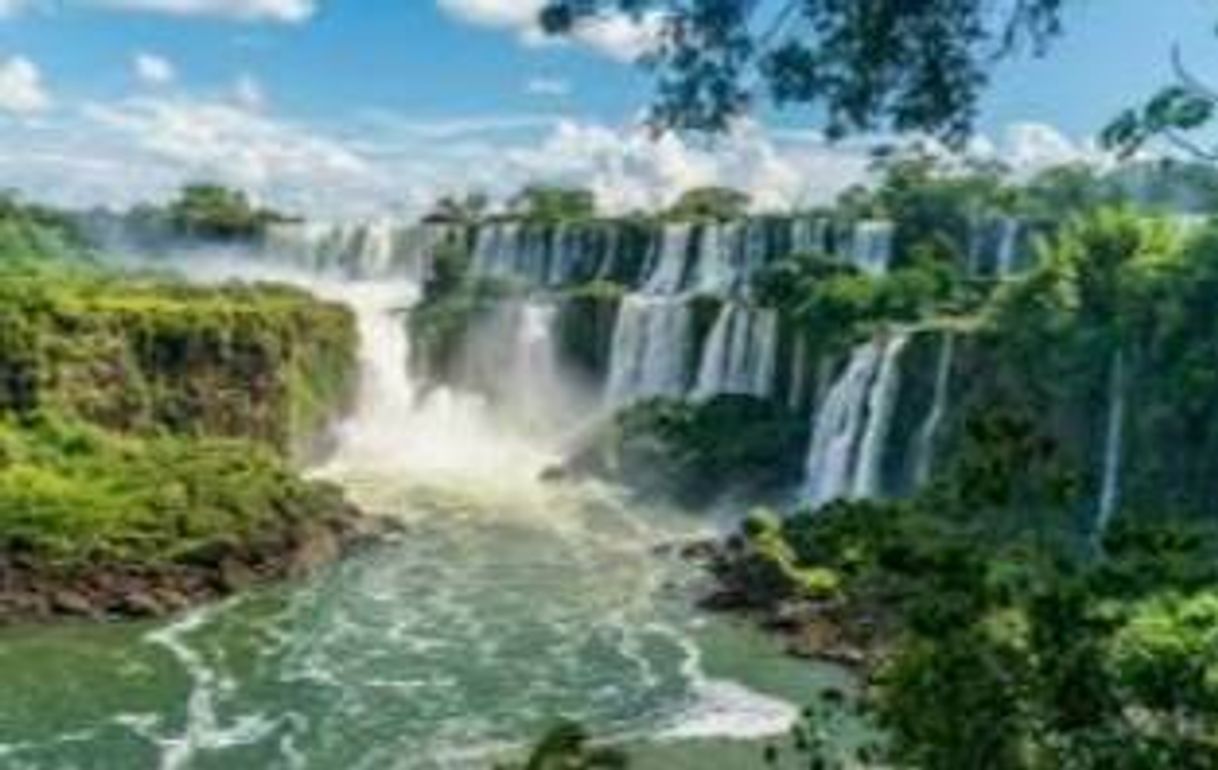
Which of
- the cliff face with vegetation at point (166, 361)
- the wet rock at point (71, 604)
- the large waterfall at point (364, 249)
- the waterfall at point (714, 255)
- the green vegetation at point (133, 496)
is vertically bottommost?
the wet rock at point (71, 604)

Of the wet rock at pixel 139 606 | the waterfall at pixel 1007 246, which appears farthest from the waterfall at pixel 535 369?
the wet rock at pixel 139 606

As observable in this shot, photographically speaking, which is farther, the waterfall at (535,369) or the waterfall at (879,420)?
the waterfall at (535,369)

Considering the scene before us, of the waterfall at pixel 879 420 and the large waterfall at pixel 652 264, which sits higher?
the large waterfall at pixel 652 264

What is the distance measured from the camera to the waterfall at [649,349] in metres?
54.0

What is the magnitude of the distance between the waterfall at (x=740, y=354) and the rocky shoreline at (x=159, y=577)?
1225 centimetres

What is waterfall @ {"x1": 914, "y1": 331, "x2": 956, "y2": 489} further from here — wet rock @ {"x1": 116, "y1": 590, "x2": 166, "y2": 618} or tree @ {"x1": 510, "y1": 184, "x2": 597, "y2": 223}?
A: tree @ {"x1": 510, "y1": 184, "x2": 597, "y2": 223}

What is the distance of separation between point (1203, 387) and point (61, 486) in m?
19.2

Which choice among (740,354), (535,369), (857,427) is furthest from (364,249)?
(857,427)

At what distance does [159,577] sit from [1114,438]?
52.8ft

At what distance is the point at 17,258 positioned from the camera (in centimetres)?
6700

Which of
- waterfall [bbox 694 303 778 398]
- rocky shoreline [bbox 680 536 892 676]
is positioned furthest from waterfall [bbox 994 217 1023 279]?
rocky shoreline [bbox 680 536 892 676]

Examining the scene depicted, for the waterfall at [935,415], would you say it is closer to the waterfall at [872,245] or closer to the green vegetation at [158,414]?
the green vegetation at [158,414]

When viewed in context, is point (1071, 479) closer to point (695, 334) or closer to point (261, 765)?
point (261, 765)

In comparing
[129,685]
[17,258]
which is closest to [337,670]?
[129,685]
